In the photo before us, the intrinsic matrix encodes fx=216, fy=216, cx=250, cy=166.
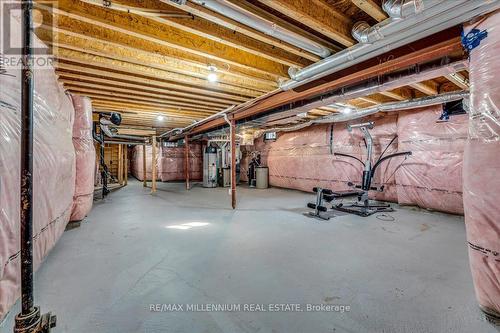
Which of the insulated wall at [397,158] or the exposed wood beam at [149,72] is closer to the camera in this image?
the exposed wood beam at [149,72]

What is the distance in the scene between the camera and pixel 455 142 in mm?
3863

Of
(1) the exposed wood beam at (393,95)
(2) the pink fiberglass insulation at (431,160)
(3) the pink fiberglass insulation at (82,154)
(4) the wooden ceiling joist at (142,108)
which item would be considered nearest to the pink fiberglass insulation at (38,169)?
(3) the pink fiberglass insulation at (82,154)

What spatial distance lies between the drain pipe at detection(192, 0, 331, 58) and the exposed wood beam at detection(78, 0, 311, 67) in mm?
407

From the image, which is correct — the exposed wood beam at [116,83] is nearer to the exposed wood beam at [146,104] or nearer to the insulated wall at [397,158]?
the exposed wood beam at [146,104]

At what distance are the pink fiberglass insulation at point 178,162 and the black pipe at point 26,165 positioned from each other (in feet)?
32.9

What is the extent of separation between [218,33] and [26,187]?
1871 mm

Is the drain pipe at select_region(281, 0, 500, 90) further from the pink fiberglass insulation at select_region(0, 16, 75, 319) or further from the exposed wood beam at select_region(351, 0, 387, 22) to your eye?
the pink fiberglass insulation at select_region(0, 16, 75, 319)

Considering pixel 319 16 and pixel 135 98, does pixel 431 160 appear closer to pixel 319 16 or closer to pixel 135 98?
pixel 319 16

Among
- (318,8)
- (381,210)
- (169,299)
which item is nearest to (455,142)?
(381,210)

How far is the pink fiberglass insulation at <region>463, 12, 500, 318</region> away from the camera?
1243 mm

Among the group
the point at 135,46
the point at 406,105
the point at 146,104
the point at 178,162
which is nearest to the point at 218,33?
the point at 135,46

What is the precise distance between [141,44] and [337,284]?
2927 millimetres

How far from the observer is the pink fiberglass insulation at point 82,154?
3.19 metres

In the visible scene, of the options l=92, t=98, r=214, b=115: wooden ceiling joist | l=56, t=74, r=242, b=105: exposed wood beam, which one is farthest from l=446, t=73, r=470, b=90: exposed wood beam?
l=92, t=98, r=214, b=115: wooden ceiling joist
